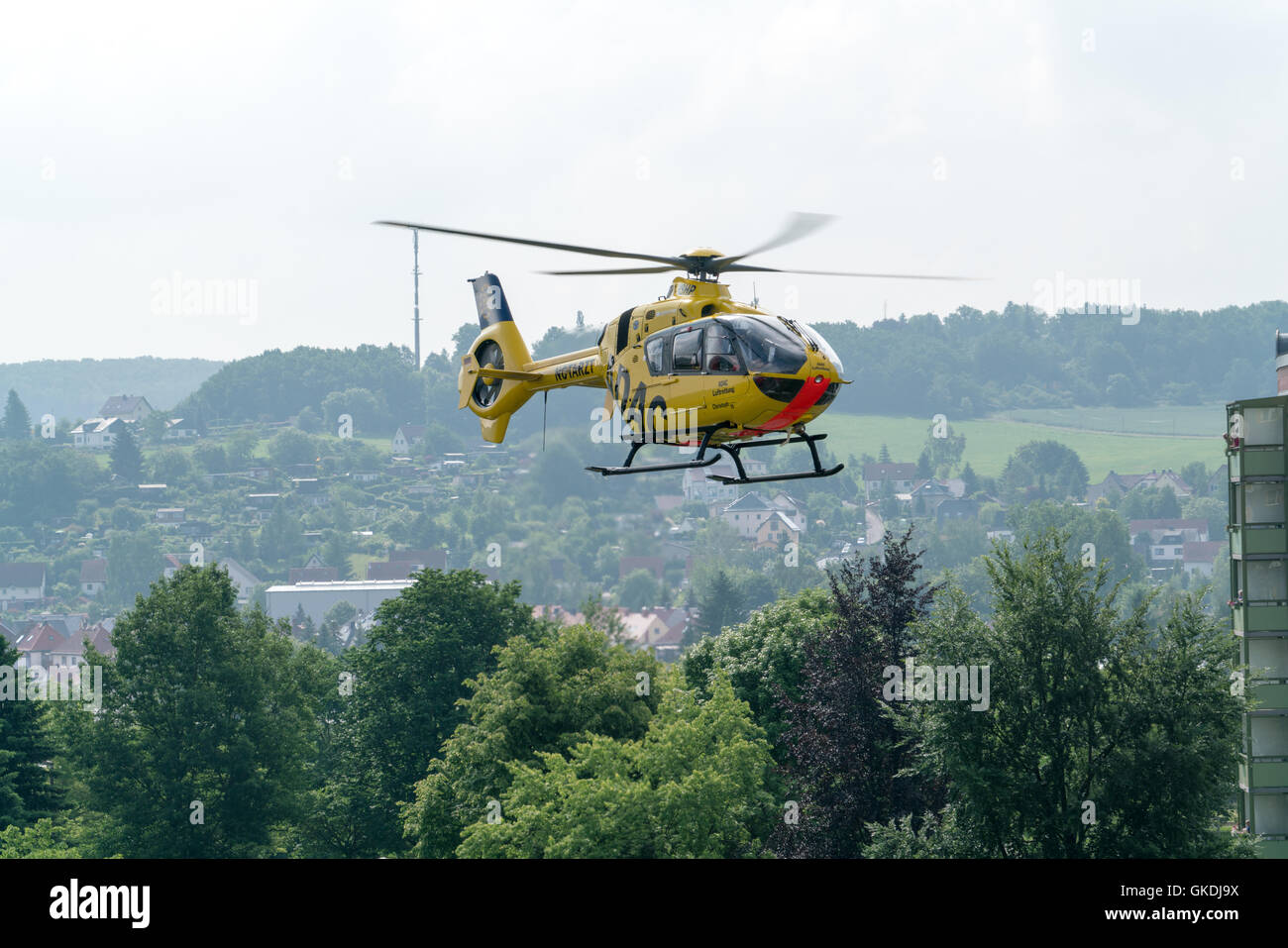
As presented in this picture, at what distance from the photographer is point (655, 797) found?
46562 mm

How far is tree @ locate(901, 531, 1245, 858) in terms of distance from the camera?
38500 mm

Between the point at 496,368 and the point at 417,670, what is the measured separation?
118 feet

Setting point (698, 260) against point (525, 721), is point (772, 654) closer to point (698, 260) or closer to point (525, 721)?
point (525, 721)

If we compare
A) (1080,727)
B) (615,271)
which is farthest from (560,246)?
(1080,727)

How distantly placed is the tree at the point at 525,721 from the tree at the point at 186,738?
35.9ft

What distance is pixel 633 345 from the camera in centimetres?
2984

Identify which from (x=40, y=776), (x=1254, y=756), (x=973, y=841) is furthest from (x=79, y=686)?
(x=1254, y=756)

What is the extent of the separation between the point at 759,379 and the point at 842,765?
21810mm

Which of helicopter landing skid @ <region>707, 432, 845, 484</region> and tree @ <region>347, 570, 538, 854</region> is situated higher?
helicopter landing skid @ <region>707, 432, 845, 484</region>

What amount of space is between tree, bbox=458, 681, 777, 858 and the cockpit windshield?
21.6m

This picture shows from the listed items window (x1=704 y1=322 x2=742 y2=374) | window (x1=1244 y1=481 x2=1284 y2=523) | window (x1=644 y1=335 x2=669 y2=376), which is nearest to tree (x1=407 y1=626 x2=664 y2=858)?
window (x1=1244 y1=481 x2=1284 y2=523)

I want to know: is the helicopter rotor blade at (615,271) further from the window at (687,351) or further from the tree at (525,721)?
the tree at (525,721)

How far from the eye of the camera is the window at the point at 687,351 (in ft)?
91.1

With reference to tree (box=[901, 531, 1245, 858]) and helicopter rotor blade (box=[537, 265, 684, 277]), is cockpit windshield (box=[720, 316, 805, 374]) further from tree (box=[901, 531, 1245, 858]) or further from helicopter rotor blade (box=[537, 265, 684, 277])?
tree (box=[901, 531, 1245, 858])
